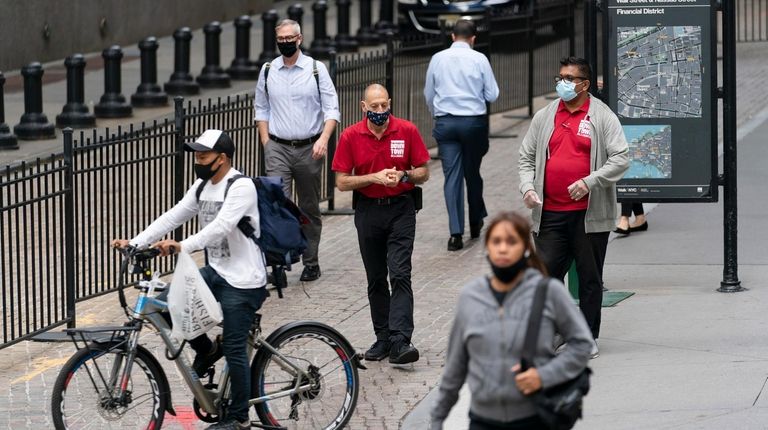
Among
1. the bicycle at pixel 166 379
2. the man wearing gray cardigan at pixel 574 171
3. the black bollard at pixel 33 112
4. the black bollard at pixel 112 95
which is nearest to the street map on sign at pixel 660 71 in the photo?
the man wearing gray cardigan at pixel 574 171

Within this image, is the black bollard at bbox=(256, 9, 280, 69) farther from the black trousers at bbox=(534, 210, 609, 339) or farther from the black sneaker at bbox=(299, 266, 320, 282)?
the black trousers at bbox=(534, 210, 609, 339)

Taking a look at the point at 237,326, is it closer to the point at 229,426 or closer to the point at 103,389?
the point at 229,426

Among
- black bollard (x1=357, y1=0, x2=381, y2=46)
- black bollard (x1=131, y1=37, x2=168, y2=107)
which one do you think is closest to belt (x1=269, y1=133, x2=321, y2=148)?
black bollard (x1=131, y1=37, x2=168, y2=107)

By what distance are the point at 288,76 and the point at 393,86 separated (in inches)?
203

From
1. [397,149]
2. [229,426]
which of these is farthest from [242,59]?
[229,426]

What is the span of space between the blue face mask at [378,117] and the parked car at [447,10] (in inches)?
532

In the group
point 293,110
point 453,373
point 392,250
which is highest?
point 293,110

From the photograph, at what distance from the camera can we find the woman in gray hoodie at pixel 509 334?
216 inches

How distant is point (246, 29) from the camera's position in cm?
2367

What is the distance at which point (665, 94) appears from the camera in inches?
417

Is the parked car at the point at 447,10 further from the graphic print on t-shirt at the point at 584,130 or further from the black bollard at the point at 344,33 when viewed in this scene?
the graphic print on t-shirt at the point at 584,130

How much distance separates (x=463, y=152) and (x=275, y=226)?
18.9 ft

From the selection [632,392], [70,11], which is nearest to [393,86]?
[632,392]

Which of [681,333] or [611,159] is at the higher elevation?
[611,159]
